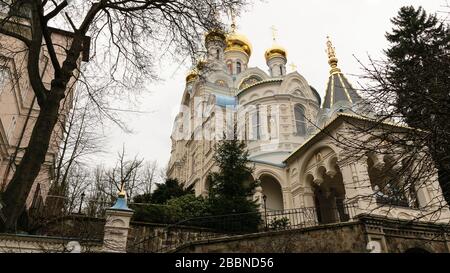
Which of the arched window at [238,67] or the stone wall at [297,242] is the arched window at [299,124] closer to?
the arched window at [238,67]

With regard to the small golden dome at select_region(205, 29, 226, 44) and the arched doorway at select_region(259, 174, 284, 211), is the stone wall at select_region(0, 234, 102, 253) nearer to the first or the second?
the small golden dome at select_region(205, 29, 226, 44)

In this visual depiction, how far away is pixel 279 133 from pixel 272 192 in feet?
14.4

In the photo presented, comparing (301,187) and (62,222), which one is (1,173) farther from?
(301,187)

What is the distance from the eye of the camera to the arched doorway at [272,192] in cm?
2186

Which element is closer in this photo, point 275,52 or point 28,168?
point 28,168

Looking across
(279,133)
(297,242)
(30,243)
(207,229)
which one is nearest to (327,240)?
(297,242)

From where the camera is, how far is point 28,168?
21.1 ft

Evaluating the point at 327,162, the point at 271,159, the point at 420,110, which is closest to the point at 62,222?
the point at 420,110

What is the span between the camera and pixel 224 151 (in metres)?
17.1

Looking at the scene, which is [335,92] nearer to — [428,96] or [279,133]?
[279,133]

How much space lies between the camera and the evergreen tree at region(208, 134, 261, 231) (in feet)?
45.3

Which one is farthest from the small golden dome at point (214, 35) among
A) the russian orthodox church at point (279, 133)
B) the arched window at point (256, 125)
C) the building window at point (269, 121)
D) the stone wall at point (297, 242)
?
the arched window at point (256, 125)

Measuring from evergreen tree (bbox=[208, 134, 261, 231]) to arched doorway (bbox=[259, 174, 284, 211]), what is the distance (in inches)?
212
